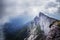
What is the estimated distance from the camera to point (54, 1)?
3.80 m

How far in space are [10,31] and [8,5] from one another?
54cm

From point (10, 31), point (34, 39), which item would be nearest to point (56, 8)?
point (34, 39)

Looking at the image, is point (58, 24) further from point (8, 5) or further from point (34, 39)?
point (8, 5)

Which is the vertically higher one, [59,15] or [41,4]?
[41,4]

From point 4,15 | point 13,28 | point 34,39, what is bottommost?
point 34,39

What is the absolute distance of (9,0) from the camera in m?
3.78


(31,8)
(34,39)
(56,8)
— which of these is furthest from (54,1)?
(34,39)

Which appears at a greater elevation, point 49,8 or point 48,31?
point 49,8

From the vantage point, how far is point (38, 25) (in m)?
3.76

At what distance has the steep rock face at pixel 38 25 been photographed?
369 cm

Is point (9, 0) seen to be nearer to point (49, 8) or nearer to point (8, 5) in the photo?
point (8, 5)

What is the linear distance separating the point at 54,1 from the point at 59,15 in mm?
317

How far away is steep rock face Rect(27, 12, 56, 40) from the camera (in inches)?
145

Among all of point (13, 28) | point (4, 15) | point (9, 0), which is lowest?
point (13, 28)
